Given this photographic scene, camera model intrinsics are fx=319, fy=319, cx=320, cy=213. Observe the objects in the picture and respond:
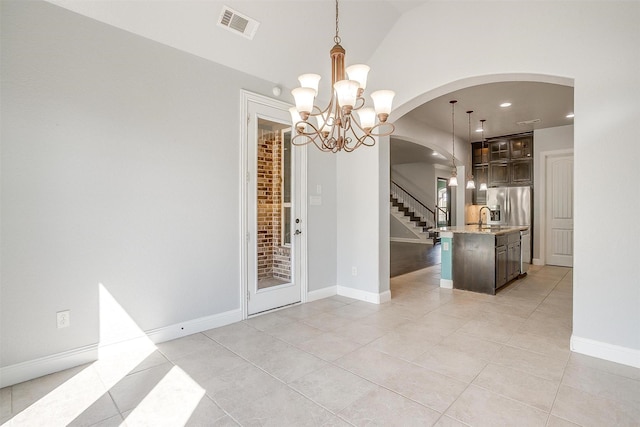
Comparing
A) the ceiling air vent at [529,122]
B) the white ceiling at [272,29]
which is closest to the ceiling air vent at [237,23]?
the white ceiling at [272,29]

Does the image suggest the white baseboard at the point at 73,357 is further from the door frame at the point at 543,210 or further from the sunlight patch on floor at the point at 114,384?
the door frame at the point at 543,210

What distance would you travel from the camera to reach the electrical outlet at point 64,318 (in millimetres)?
2438

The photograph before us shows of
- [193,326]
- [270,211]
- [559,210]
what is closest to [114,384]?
[193,326]

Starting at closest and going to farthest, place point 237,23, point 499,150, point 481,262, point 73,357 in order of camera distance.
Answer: point 73,357 → point 237,23 → point 481,262 → point 499,150

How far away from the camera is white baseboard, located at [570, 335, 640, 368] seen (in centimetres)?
254

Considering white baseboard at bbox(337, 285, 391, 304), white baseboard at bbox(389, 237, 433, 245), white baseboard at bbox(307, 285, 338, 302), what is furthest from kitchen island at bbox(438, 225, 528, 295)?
white baseboard at bbox(389, 237, 433, 245)

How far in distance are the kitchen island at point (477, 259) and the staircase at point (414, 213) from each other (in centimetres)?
679

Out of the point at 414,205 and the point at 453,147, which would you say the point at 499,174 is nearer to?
the point at 453,147

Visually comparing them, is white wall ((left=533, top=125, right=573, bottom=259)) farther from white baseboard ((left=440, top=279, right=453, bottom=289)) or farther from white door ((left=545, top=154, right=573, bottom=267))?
white baseboard ((left=440, top=279, right=453, bottom=289))

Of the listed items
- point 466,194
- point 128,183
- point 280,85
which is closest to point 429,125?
point 466,194

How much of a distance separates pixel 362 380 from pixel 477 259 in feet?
10.8

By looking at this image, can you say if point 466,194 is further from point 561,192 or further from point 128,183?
point 128,183

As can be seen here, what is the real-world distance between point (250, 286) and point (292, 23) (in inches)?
112

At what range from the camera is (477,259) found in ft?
15.7
